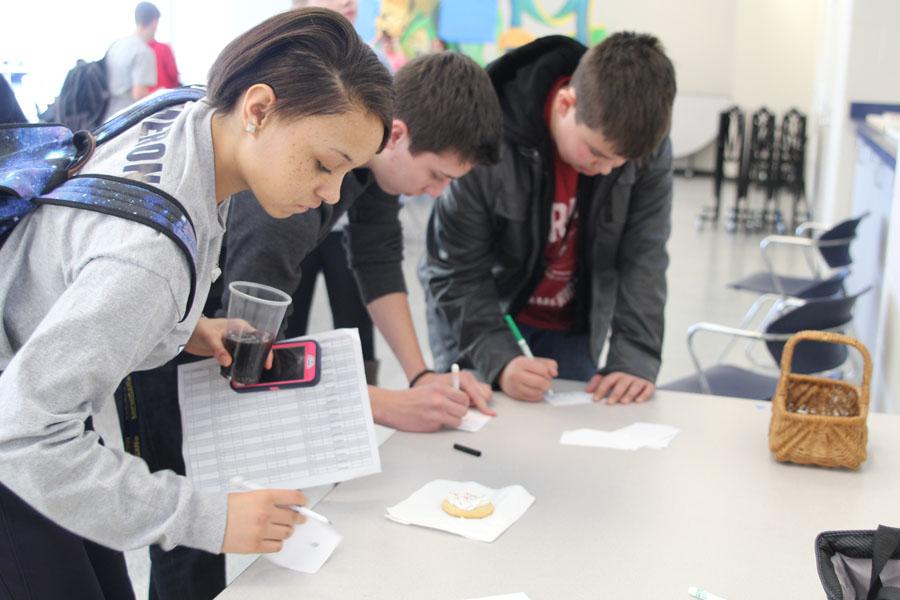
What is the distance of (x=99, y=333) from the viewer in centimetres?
90

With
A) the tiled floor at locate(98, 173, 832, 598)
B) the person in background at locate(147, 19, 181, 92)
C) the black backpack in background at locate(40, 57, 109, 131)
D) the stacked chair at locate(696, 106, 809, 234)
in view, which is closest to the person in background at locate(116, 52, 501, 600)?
the tiled floor at locate(98, 173, 832, 598)

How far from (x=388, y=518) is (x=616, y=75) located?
1.00 m

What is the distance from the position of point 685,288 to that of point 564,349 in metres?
3.50

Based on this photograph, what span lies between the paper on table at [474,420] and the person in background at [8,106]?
90 centimetres

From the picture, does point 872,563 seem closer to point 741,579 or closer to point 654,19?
point 741,579

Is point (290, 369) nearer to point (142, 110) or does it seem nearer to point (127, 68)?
point (142, 110)

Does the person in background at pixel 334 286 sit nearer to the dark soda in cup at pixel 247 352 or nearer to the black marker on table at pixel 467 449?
the black marker on table at pixel 467 449

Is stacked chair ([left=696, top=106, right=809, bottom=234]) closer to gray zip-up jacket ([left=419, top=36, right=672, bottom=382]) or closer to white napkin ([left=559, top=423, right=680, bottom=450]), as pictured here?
gray zip-up jacket ([left=419, top=36, right=672, bottom=382])

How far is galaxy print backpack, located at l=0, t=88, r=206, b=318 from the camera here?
95 centimetres

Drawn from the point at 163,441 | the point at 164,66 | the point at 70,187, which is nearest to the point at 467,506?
the point at 163,441

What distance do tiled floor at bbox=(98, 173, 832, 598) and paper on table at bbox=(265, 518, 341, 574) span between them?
1287 mm

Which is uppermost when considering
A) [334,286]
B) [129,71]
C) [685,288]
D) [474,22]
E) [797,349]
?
[474,22]

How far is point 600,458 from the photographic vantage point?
1.57 meters

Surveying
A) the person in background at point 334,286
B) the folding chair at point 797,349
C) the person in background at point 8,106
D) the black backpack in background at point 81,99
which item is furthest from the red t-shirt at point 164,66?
the person in background at point 8,106
